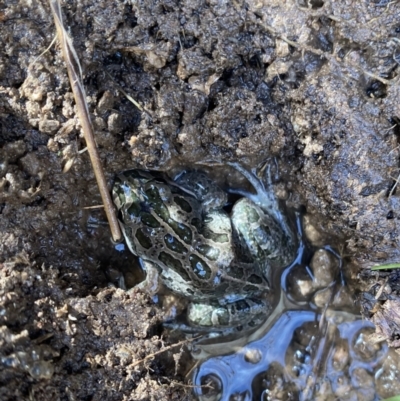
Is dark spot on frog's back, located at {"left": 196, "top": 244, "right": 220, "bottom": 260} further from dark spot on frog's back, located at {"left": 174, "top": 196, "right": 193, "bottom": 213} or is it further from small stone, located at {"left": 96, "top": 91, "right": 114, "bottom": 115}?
small stone, located at {"left": 96, "top": 91, "right": 114, "bottom": 115}

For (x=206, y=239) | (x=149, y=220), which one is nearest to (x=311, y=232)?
(x=206, y=239)

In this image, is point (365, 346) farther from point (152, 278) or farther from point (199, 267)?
point (152, 278)

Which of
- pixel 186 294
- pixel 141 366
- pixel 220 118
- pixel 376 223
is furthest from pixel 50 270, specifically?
pixel 376 223

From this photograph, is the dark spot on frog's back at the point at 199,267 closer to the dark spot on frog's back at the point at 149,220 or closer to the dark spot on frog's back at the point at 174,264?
the dark spot on frog's back at the point at 174,264

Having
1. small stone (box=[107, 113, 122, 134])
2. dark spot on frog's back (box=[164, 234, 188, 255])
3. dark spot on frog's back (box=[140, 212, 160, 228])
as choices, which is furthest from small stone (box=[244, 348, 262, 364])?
small stone (box=[107, 113, 122, 134])

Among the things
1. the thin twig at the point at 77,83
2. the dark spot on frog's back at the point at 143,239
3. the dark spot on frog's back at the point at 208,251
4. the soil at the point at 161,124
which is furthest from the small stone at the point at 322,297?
the thin twig at the point at 77,83

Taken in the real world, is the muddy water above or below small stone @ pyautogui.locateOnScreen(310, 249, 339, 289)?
below

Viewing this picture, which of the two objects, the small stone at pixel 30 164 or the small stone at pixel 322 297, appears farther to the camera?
the small stone at pixel 322 297
